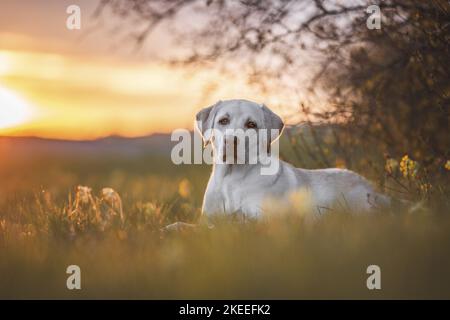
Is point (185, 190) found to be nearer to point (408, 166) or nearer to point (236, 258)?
point (408, 166)

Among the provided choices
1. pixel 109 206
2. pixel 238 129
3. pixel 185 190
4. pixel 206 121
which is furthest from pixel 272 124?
pixel 185 190

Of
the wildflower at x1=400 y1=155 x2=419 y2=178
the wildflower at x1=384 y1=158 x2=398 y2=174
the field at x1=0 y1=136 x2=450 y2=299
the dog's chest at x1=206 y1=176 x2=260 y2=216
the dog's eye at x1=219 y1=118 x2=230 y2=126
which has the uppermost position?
the dog's eye at x1=219 y1=118 x2=230 y2=126

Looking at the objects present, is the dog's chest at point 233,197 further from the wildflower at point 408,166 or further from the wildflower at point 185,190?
the wildflower at point 185,190

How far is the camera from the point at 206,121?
21.4 ft

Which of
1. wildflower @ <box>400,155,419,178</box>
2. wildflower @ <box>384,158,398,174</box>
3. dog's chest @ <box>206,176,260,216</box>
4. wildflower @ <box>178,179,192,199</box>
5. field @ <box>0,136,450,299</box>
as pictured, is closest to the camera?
field @ <box>0,136,450,299</box>

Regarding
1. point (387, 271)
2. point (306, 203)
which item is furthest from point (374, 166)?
point (387, 271)

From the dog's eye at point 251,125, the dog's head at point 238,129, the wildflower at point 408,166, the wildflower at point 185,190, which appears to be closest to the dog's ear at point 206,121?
the dog's head at point 238,129

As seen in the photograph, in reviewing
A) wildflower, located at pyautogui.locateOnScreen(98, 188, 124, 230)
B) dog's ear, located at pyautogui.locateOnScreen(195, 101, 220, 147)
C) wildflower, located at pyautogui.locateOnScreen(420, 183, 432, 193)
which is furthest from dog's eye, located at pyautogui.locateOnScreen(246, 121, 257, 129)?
wildflower, located at pyautogui.locateOnScreen(420, 183, 432, 193)

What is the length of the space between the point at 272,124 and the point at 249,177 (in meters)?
0.62

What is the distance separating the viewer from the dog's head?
6.07 metres

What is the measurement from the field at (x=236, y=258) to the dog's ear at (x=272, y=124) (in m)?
1.25

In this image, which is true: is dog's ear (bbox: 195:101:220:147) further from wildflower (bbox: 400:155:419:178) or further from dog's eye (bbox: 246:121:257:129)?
wildflower (bbox: 400:155:419:178)

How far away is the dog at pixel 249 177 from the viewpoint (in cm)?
612
